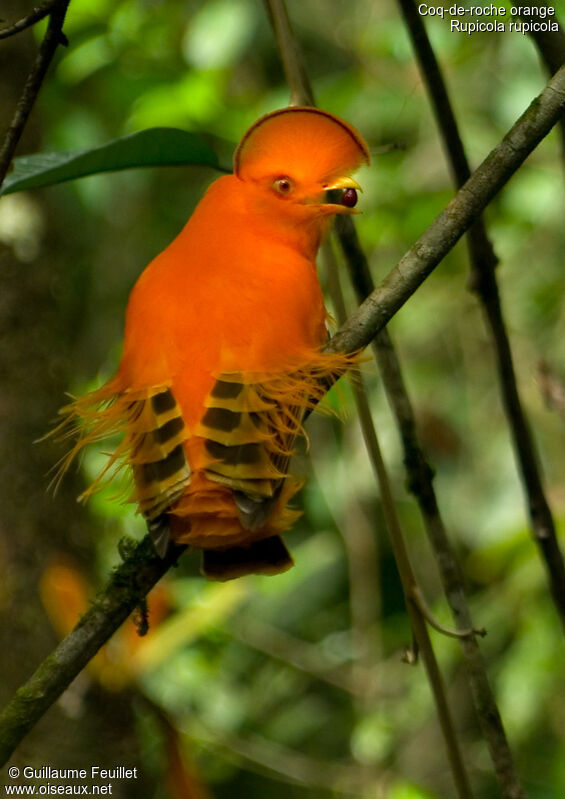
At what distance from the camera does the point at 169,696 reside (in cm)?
344

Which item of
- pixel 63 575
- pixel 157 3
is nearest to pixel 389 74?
pixel 157 3

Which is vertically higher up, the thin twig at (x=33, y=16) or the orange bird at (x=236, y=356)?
the thin twig at (x=33, y=16)

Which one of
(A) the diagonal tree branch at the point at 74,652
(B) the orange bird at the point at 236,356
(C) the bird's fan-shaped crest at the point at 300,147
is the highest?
(C) the bird's fan-shaped crest at the point at 300,147

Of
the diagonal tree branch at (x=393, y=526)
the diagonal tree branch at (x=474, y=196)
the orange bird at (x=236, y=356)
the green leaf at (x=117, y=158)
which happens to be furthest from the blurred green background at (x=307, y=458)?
the diagonal tree branch at (x=474, y=196)

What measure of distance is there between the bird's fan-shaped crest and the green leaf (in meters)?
0.08

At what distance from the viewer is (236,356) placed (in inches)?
64.0

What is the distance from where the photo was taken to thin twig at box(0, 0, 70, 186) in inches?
51.4

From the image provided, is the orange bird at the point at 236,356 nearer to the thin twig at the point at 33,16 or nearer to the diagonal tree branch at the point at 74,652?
the diagonal tree branch at the point at 74,652

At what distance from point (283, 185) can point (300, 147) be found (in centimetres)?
11

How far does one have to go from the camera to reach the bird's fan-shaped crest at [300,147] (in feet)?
5.45

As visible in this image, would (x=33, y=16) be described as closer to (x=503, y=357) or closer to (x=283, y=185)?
(x=283, y=185)

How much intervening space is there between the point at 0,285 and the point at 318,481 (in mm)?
1437

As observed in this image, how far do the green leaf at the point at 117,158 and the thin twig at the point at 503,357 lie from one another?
43 centimetres

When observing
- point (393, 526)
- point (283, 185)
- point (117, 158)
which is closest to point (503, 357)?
point (393, 526)
